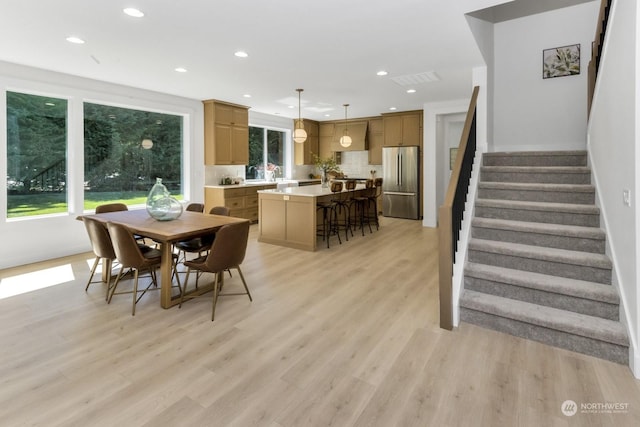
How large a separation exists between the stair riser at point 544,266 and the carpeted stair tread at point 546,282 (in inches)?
1.5

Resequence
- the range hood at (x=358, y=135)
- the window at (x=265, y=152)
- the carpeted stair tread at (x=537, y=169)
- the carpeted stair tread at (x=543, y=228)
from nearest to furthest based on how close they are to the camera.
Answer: the carpeted stair tread at (x=543, y=228)
the carpeted stair tread at (x=537, y=169)
the window at (x=265, y=152)
the range hood at (x=358, y=135)

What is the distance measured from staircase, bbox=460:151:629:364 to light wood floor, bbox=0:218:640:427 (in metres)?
0.16

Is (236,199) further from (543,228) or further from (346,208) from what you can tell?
(543,228)

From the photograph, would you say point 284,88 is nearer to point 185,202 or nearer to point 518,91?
point 185,202

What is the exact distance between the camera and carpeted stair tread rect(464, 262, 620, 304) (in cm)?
257

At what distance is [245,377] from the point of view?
2.23 metres

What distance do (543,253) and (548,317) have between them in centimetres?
60

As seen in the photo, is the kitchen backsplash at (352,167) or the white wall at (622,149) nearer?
the white wall at (622,149)

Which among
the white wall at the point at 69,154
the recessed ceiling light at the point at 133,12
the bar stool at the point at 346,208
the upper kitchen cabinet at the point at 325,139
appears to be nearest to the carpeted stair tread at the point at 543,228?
the bar stool at the point at 346,208

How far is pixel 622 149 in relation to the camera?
2.41 m

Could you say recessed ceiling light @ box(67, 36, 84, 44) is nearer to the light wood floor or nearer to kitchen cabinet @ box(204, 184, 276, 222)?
the light wood floor

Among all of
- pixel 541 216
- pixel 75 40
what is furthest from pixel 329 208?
pixel 75 40

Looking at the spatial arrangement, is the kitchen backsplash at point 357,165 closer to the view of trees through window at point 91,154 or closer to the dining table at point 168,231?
the view of trees through window at point 91,154

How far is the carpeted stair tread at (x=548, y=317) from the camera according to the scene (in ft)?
7.79
